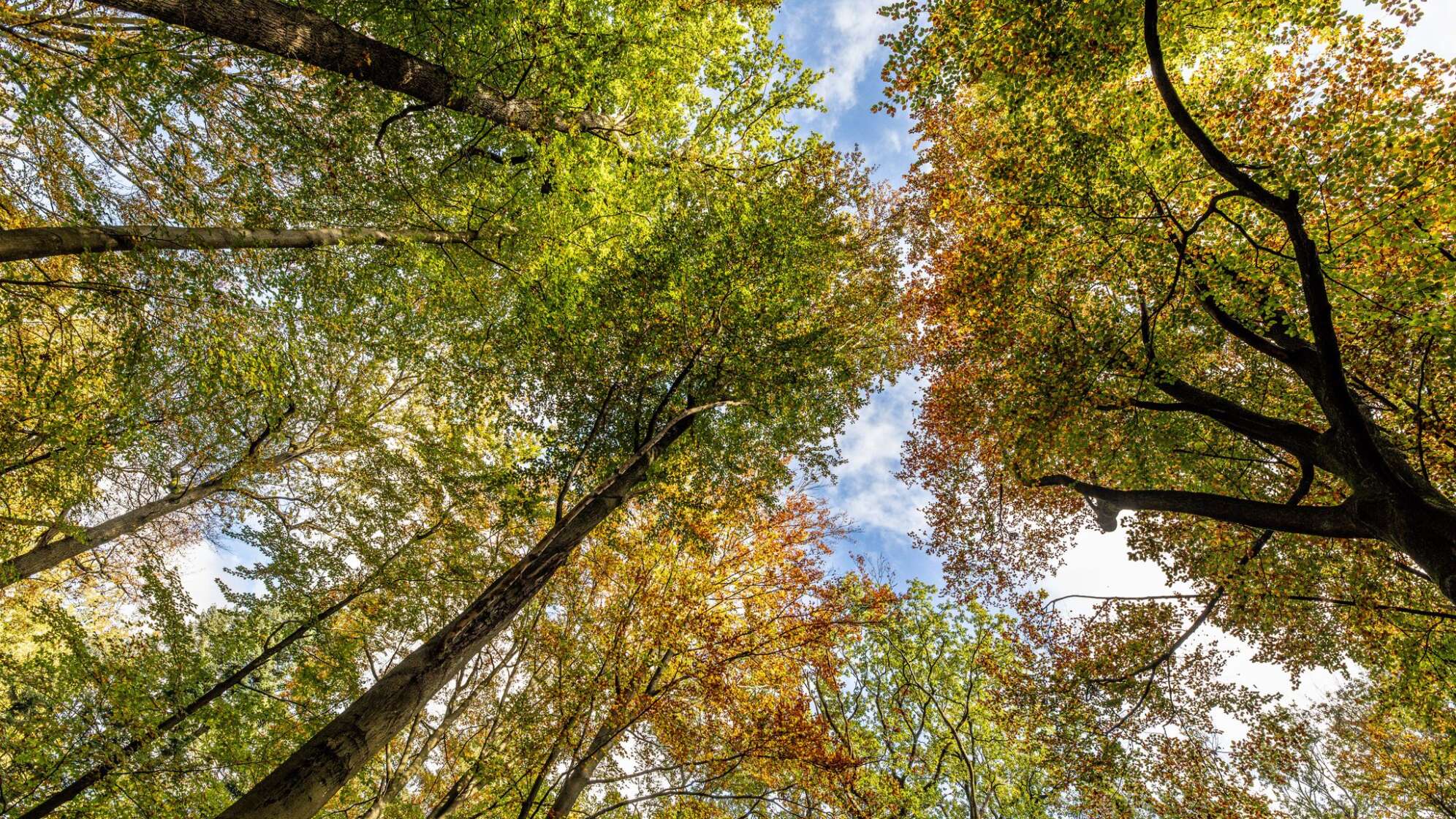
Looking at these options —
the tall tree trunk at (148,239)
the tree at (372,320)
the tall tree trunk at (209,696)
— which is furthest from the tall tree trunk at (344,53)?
the tall tree trunk at (209,696)

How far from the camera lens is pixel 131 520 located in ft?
29.9

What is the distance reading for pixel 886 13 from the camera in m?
5.62

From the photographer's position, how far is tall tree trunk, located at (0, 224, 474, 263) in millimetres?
4961

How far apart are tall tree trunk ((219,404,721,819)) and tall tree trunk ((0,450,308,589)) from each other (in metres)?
6.87

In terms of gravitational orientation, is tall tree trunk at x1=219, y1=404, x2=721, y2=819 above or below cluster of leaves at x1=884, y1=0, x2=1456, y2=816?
below

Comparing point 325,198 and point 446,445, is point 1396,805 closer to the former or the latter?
point 446,445

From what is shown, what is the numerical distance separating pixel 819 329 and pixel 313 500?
13163mm

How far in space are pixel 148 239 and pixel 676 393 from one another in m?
6.81

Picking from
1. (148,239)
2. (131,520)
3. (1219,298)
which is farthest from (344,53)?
(1219,298)

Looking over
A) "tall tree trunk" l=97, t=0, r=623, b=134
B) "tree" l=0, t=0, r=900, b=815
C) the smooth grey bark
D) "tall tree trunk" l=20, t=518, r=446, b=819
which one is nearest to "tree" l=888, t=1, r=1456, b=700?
the smooth grey bark

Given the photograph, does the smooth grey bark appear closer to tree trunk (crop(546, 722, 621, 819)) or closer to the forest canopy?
the forest canopy

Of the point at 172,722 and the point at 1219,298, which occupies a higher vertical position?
the point at 1219,298

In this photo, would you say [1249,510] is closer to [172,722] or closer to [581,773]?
[581,773]

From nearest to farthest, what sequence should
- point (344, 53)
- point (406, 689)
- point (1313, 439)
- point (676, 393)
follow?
1. point (406, 689)
2. point (1313, 439)
3. point (344, 53)
4. point (676, 393)
